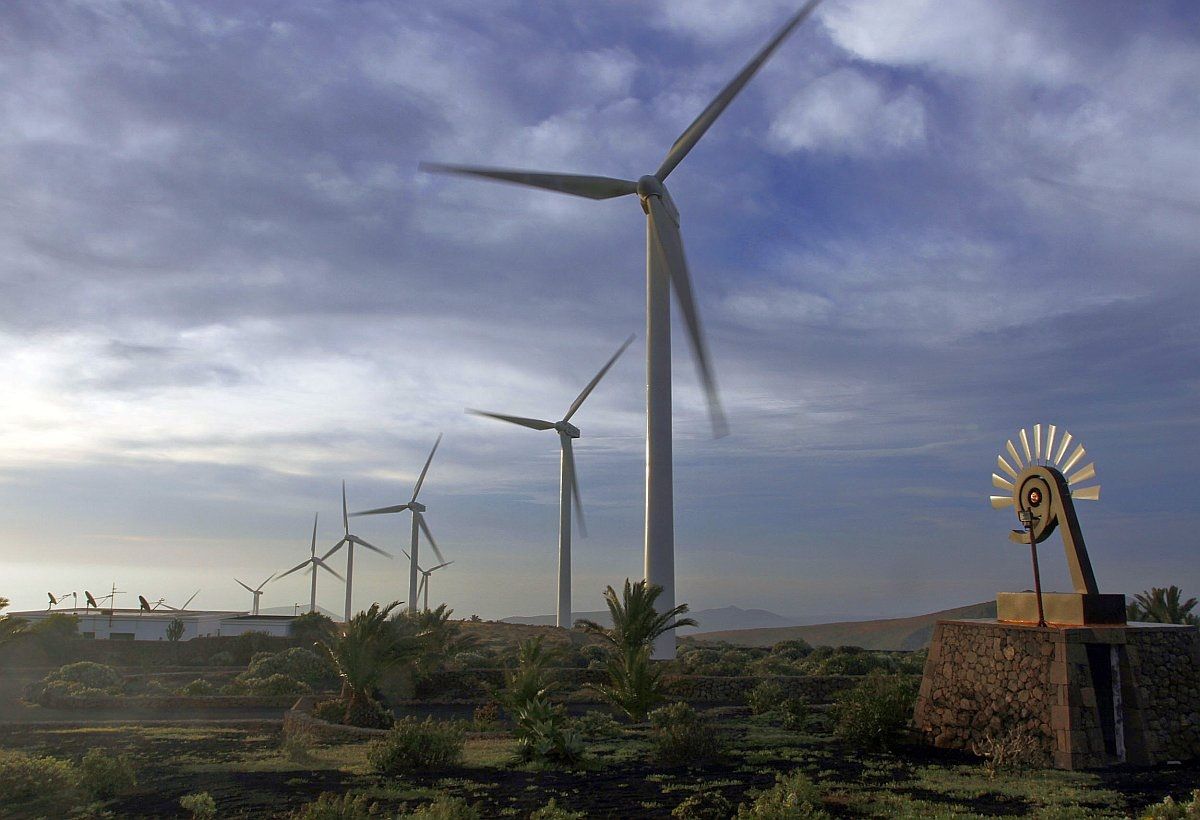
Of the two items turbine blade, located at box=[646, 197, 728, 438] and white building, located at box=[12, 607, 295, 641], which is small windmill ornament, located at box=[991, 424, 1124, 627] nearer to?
turbine blade, located at box=[646, 197, 728, 438]

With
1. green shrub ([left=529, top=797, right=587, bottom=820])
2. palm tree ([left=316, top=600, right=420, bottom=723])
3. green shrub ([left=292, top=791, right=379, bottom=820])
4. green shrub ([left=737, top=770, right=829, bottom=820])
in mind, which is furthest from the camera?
palm tree ([left=316, top=600, right=420, bottom=723])

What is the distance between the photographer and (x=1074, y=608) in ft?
62.1

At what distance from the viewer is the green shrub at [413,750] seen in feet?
53.8

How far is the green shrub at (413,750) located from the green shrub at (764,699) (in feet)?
40.1

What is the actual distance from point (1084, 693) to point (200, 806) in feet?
56.3

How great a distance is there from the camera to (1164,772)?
16.6 meters

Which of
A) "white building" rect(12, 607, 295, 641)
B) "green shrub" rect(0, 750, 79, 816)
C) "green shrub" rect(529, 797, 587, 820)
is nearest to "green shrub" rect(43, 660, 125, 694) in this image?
"green shrub" rect(0, 750, 79, 816)

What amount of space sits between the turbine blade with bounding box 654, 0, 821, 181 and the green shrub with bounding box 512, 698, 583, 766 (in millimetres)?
26343

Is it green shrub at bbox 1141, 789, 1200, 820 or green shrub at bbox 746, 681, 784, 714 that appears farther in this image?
green shrub at bbox 746, 681, 784, 714

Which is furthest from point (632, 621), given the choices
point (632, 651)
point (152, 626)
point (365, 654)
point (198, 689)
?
point (152, 626)

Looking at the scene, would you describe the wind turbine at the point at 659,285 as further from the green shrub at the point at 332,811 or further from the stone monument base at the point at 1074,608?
the green shrub at the point at 332,811

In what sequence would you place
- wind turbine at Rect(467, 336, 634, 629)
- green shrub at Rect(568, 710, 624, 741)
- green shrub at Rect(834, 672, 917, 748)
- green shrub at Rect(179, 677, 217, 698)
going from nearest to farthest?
green shrub at Rect(834, 672, 917, 748) < green shrub at Rect(568, 710, 624, 741) < green shrub at Rect(179, 677, 217, 698) < wind turbine at Rect(467, 336, 634, 629)

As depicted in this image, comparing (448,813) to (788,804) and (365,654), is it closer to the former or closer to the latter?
(788,804)

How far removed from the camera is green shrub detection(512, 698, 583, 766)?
670 inches
